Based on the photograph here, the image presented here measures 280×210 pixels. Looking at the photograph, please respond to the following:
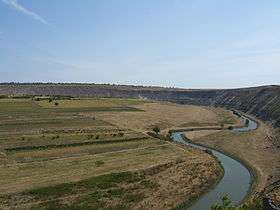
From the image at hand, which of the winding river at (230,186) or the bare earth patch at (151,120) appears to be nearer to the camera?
the winding river at (230,186)

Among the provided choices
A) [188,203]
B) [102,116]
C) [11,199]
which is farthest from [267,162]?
[102,116]

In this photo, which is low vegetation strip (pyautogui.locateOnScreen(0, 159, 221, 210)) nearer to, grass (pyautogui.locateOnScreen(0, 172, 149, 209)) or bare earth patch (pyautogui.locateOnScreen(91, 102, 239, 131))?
grass (pyautogui.locateOnScreen(0, 172, 149, 209))

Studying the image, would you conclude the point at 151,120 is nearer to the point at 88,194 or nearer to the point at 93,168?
the point at 93,168

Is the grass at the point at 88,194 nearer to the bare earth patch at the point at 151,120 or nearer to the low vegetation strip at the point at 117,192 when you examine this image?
the low vegetation strip at the point at 117,192

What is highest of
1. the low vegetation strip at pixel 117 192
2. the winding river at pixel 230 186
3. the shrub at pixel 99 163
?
the shrub at pixel 99 163

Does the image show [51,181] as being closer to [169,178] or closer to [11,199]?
[11,199]

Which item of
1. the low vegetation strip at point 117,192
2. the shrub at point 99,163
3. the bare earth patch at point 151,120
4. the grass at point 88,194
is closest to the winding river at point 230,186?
the low vegetation strip at point 117,192

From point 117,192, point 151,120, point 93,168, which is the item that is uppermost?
point 151,120

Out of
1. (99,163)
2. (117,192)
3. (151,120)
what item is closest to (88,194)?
(117,192)

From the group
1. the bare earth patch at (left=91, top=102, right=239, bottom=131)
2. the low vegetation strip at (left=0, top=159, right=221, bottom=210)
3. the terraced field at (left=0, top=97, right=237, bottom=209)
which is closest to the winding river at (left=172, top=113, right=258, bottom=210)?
the terraced field at (left=0, top=97, right=237, bottom=209)
